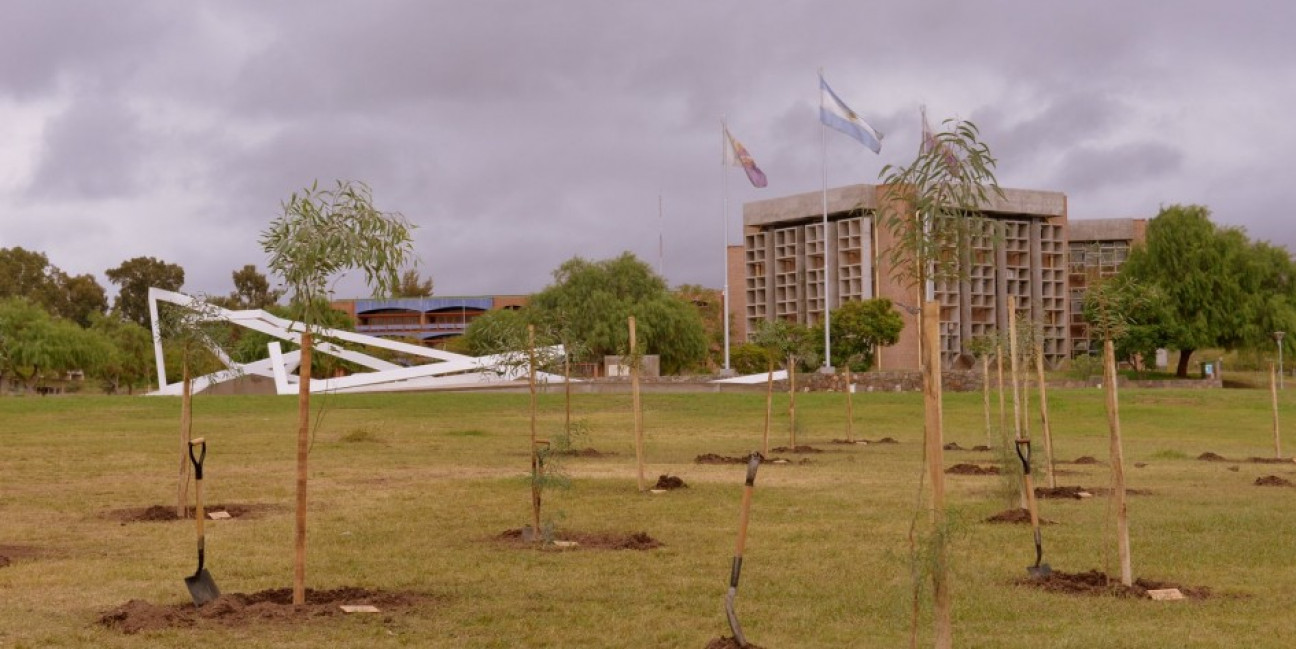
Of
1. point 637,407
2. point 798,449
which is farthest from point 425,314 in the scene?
point 637,407

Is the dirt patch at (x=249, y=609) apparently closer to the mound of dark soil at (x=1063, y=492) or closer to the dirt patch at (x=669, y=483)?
the dirt patch at (x=669, y=483)

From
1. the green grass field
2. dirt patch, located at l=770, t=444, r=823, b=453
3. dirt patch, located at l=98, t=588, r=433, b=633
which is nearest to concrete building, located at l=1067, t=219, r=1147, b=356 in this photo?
the green grass field

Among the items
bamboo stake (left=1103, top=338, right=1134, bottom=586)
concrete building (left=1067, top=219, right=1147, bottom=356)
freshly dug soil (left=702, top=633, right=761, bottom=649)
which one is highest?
concrete building (left=1067, top=219, right=1147, bottom=356)

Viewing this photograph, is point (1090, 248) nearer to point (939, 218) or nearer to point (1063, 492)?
point (1063, 492)

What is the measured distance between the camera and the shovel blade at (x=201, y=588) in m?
12.5

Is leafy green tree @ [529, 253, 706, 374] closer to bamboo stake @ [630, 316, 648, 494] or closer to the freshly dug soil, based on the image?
bamboo stake @ [630, 316, 648, 494]

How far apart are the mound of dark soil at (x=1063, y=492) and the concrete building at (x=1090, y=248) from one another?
107 m

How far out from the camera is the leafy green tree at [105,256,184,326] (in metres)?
140

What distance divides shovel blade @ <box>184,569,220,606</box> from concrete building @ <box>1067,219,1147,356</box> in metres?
120

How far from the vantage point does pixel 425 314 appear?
155250mm

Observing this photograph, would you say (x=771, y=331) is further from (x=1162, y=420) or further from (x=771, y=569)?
(x=771, y=569)

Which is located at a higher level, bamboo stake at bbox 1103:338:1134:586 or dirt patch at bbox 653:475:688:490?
bamboo stake at bbox 1103:338:1134:586

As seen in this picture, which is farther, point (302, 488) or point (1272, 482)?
point (1272, 482)

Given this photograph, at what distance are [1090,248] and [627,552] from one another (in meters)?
118
